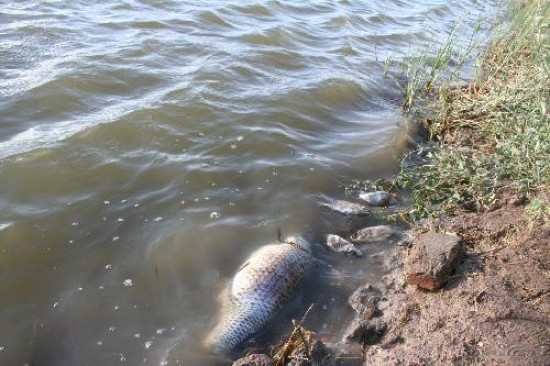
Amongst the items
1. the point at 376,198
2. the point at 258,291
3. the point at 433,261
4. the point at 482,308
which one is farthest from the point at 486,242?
the point at 258,291

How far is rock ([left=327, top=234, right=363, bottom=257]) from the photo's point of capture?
438cm

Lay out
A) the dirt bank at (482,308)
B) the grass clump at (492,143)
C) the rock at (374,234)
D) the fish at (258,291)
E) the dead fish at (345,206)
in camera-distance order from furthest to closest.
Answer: the dead fish at (345,206) < the rock at (374,234) < the grass clump at (492,143) < the fish at (258,291) < the dirt bank at (482,308)

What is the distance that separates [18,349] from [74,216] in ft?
4.43

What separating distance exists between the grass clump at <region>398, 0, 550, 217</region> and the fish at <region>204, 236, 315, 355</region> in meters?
1.39

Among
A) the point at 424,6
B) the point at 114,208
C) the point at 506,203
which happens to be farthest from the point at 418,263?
the point at 424,6

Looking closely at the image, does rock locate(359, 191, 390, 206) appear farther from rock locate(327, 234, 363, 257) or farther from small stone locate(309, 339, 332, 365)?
small stone locate(309, 339, 332, 365)

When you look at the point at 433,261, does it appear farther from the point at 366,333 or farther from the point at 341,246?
the point at 341,246

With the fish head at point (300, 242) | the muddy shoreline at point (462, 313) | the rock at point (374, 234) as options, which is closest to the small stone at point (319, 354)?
the muddy shoreline at point (462, 313)

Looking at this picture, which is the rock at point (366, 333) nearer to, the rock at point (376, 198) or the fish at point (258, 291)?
the fish at point (258, 291)

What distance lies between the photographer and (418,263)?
373 centimetres

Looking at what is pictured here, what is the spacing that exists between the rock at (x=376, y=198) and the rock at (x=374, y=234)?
15.8 inches

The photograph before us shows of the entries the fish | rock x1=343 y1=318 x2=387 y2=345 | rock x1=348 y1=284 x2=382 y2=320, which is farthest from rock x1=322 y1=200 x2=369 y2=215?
rock x1=343 y1=318 x2=387 y2=345

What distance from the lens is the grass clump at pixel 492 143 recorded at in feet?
13.6

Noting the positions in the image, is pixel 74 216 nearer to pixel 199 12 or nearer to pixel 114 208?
pixel 114 208
